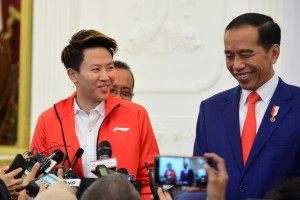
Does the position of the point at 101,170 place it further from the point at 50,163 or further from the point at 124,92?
the point at 124,92

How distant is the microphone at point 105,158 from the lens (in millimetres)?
3303

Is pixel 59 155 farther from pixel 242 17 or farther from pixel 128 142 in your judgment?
→ pixel 242 17

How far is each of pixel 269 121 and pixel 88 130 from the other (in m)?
0.93

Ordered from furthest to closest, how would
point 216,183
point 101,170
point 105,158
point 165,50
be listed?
point 165,50 → point 105,158 → point 101,170 → point 216,183

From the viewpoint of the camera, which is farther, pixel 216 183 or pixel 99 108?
pixel 99 108

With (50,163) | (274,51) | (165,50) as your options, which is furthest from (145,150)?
(165,50)

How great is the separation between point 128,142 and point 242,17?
80cm

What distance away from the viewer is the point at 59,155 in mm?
3496

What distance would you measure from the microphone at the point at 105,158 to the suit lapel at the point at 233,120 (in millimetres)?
482

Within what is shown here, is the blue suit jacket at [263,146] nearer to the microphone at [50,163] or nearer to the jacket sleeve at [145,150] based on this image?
the jacket sleeve at [145,150]

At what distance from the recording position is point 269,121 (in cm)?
323

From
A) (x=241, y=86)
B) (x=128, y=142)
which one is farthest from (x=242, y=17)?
(x=128, y=142)

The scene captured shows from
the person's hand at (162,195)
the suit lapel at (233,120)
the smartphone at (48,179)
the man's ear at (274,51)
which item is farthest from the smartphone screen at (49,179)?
the man's ear at (274,51)

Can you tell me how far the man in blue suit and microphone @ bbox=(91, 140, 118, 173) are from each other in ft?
1.16
